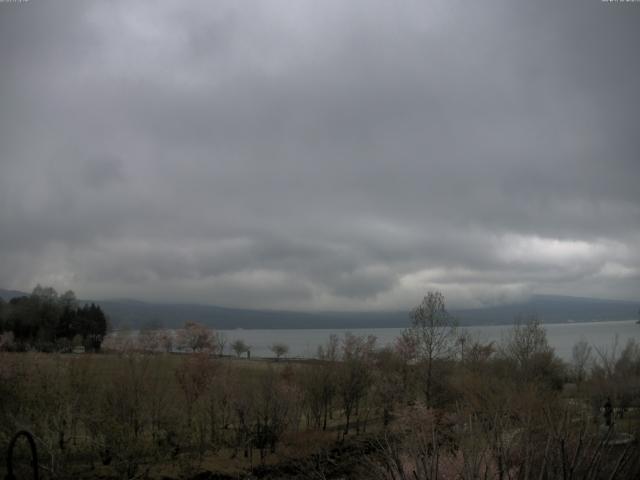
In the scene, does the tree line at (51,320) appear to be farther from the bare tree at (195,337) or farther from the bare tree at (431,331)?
the bare tree at (431,331)

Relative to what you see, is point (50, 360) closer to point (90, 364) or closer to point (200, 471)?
point (90, 364)

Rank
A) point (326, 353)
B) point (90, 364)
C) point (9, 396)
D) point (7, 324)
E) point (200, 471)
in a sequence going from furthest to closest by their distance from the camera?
point (7, 324) < point (326, 353) < point (90, 364) < point (200, 471) < point (9, 396)

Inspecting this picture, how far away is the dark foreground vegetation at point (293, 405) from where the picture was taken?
2941 cm

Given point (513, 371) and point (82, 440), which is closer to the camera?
point (82, 440)

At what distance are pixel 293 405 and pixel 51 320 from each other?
8042 centimetres

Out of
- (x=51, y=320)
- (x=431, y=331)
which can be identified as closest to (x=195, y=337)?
(x=51, y=320)

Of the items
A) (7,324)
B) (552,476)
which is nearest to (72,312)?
(7,324)

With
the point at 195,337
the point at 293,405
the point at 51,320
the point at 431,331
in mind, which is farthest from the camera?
the point at 51,320

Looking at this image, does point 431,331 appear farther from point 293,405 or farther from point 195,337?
point 195,337

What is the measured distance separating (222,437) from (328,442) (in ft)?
29.7

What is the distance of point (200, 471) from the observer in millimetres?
34594

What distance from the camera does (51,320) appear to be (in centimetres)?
10519

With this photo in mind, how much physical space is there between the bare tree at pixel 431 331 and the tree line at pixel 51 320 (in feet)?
217

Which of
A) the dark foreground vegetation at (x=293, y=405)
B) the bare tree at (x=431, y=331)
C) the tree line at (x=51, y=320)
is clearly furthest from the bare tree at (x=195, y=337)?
the bare tree at (x=431, y=331)
